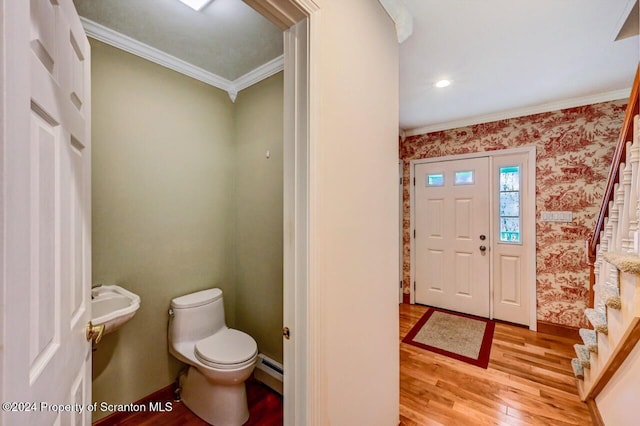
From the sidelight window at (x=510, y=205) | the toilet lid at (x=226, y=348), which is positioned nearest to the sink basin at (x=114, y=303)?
the toilet lid at (x=226, y=348)

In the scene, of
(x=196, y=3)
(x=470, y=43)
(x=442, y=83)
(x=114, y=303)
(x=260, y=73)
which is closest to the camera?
(x=196, y=3)

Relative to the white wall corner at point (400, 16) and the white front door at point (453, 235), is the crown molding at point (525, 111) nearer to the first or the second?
the white front door at point (453, 235)

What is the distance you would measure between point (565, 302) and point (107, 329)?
380 centimetres

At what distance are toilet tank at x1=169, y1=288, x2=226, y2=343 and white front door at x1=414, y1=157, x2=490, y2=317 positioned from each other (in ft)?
8.67

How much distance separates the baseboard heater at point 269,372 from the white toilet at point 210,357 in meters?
0.25

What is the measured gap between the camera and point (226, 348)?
1.64 metres

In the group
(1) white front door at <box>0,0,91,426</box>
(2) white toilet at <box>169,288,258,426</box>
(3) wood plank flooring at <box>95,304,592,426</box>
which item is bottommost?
(3) wood plank flooring at <box>95,304,592,426</box>

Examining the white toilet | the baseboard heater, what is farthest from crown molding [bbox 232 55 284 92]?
the baseboard heater

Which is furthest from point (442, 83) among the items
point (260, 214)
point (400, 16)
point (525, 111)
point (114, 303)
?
point (114, 303)

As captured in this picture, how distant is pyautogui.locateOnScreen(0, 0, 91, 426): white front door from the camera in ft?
1.24

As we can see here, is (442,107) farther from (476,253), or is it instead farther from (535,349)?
(535,349)

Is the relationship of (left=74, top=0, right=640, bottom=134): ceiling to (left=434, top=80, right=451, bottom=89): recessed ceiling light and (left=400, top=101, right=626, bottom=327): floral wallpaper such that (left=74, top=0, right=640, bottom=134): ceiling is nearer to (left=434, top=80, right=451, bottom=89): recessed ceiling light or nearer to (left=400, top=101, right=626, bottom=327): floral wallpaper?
(left=434, top=80, right=451, bottom=89): recessed ceiling light

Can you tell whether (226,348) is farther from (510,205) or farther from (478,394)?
(510,205)

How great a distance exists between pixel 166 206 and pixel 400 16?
190cm
